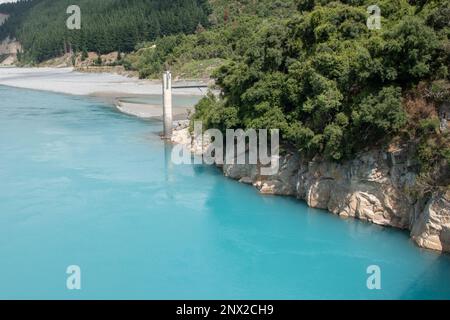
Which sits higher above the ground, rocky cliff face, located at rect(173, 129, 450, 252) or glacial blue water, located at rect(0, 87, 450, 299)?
rocky cliff face, located at rect(173, 129, 450, 252)

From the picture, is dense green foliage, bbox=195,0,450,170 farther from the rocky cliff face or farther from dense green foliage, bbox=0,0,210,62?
dense green foliage, bbox=0,0,210,62

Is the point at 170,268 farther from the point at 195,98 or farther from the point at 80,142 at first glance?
the point at 195,98

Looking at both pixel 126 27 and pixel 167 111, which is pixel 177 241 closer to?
pixel 167 111

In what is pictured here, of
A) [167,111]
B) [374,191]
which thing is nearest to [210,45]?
[167,111]

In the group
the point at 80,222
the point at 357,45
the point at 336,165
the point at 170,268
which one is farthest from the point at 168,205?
the point at 357,45

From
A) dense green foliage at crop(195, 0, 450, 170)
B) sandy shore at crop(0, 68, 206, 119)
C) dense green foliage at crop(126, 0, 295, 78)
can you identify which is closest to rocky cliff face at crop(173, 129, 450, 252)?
dense green foliage at crop(195, 0, 450, 170)

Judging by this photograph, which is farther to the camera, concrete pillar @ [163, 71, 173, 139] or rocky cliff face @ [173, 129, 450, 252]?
concrete pillar @ [163, 71, 173, 139]
